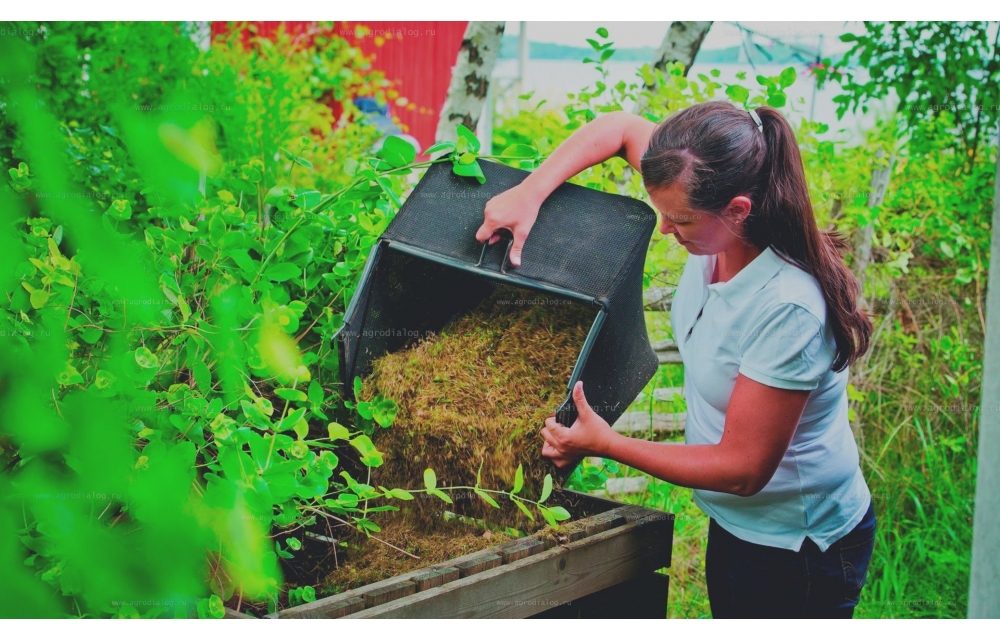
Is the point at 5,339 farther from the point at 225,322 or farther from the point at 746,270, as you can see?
the point at 746,270

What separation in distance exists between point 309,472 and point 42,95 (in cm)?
238

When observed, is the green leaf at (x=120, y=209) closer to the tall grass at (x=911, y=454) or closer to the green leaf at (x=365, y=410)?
the green leaf at (x=365, y=410)

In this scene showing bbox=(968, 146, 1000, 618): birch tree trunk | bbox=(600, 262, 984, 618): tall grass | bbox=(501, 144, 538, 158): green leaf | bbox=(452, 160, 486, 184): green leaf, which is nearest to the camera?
bbox=(452, 160, 486, 184): green leaf

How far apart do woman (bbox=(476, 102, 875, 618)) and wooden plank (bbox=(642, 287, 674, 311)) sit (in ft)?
5.07

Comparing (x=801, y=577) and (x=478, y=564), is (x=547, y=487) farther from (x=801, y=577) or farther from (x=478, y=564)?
(x=801, y=577)

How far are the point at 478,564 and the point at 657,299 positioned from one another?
2.07 m

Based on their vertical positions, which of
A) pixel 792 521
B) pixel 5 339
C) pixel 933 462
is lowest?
pixel 933 462

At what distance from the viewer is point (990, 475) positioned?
2.54m

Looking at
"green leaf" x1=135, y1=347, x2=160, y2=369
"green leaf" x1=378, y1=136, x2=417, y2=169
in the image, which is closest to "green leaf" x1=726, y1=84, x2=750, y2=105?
"green leaf" x1=378, y1=136, x2=417, y2=169

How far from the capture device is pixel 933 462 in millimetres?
3438

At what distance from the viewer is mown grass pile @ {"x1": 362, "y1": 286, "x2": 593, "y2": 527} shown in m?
1.83

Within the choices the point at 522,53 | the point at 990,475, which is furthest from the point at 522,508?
the point at 522,53

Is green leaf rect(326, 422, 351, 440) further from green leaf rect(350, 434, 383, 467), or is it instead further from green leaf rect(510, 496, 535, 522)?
green leaf rect(510, 496, 535, 522)
